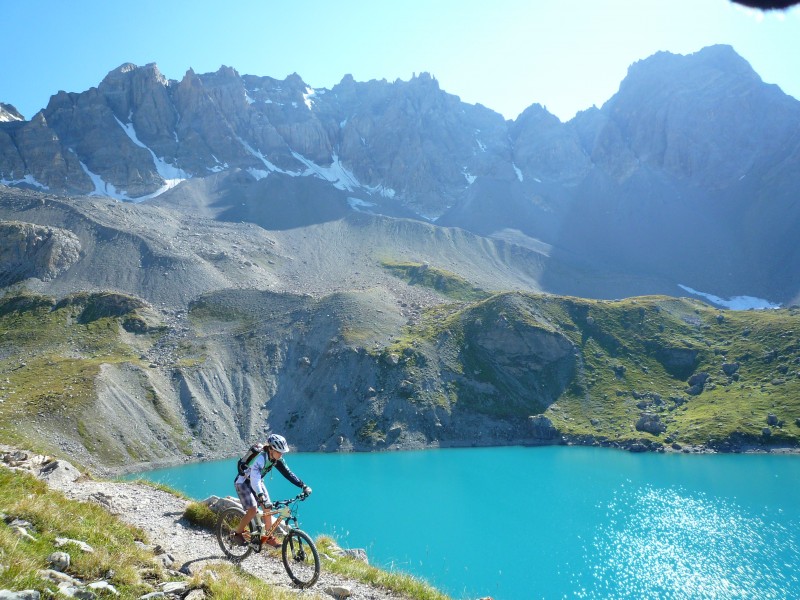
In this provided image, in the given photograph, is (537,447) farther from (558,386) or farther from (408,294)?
(408,294)

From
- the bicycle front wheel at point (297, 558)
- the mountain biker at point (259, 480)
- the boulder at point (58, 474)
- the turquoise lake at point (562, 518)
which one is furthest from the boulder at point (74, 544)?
the turquoise lake at point (562, 518)

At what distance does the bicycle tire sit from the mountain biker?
404 mm

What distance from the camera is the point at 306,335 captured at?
104 metres

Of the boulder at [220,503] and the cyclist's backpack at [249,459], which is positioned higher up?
the cyclist's backpack at [249,459]

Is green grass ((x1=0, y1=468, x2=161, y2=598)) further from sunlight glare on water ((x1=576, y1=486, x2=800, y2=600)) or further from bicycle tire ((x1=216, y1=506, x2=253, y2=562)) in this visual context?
sunlight glare on water ((x1=576, y1=486, x2=800, y2=600))

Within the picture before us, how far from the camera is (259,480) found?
12.6 meters

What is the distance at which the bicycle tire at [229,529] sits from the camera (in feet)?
43.5

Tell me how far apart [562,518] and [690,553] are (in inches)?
458

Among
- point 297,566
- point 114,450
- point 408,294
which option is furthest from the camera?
point 408,294

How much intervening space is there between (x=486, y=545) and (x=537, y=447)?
49.6 metres

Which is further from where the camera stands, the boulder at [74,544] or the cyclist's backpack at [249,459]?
the cyclist's backpack at [249,459]

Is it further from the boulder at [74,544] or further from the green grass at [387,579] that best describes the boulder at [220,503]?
the boulder at [74,544]

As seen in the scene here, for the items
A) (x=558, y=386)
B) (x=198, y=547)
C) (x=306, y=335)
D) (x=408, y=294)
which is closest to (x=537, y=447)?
(x=558, y=386)

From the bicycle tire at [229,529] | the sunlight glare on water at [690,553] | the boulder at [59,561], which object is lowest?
the sunlight glare on water at [690,553]
